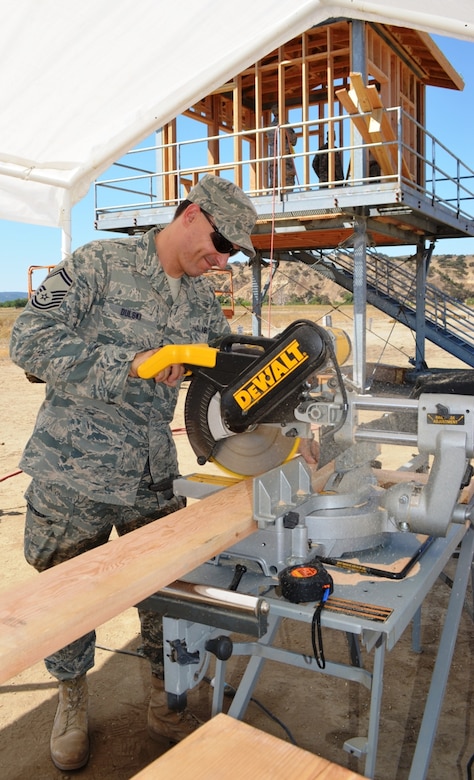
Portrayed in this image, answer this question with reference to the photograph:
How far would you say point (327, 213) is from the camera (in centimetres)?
955

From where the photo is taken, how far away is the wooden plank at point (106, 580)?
118 centimetres

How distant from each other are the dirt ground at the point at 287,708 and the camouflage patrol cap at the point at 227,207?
1939 millimetres

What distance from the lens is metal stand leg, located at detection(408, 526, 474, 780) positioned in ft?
6.02

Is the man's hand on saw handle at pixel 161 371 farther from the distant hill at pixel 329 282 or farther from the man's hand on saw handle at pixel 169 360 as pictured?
the distant hill at pixel 329 282

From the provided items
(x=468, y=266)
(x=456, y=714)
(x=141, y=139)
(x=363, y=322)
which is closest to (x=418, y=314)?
(x=363, y=322)

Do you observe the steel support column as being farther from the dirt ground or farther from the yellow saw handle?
the yellow saw handle

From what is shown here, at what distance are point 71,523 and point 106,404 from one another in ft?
1.49

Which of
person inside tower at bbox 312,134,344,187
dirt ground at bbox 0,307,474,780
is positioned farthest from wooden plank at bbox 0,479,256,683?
person inside tower at bbox 312,134,344,187

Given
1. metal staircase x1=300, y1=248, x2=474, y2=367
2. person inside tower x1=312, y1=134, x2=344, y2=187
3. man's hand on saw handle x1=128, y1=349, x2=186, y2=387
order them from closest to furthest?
man's hand on saw handle x1=128, y1=349, x2=186, y2=387 < person inside tower x1=312, y1=134, x2=344, y2=187 < metal staircase x1=300, y1=248, x2=474, y2=367

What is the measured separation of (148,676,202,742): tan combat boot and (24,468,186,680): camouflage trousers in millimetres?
320

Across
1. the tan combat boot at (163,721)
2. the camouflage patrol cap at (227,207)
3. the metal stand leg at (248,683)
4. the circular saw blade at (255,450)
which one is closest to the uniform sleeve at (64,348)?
the circular saw blade at (255,450)

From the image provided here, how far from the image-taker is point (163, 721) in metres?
2.56

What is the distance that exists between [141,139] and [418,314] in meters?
9.91

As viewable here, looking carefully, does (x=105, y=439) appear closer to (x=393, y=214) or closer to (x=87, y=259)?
(x=87, y=259)
